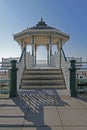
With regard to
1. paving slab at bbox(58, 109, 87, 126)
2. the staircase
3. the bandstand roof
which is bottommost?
paving slab at bbox(58, 109, 87, 126)

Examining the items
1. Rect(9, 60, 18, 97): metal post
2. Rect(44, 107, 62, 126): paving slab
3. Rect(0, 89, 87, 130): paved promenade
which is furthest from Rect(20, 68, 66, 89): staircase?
Rect(44, 107, 62, 126): paving slab

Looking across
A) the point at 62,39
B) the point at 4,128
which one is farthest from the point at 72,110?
the point at 62,39

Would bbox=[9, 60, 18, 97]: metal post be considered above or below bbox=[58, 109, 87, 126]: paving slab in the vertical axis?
above

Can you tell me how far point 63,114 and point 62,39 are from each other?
54.9ft

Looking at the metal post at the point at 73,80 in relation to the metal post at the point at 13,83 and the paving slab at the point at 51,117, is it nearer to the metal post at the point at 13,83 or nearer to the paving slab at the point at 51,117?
the metal post at the point at 13,83

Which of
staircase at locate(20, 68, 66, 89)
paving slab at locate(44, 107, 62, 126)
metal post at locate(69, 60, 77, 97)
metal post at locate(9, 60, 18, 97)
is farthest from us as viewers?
staircase at locate(20, 68, 66, 89)

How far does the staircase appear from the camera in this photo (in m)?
13.4

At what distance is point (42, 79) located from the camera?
46.1ft

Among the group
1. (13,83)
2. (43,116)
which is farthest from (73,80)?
(43,116)

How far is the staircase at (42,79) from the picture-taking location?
13383 millimetres

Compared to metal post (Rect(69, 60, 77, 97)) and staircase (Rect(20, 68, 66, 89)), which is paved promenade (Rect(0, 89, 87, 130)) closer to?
metal post (Rect(69, 60, 77, 97))

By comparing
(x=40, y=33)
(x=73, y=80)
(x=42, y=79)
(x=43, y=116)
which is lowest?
(x=43, y=116)

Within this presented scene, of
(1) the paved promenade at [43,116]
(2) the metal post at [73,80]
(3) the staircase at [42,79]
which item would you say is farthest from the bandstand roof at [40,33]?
(1) the paved promenade at [43,116]

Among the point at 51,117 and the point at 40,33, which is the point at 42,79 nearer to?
the point at 51,117
